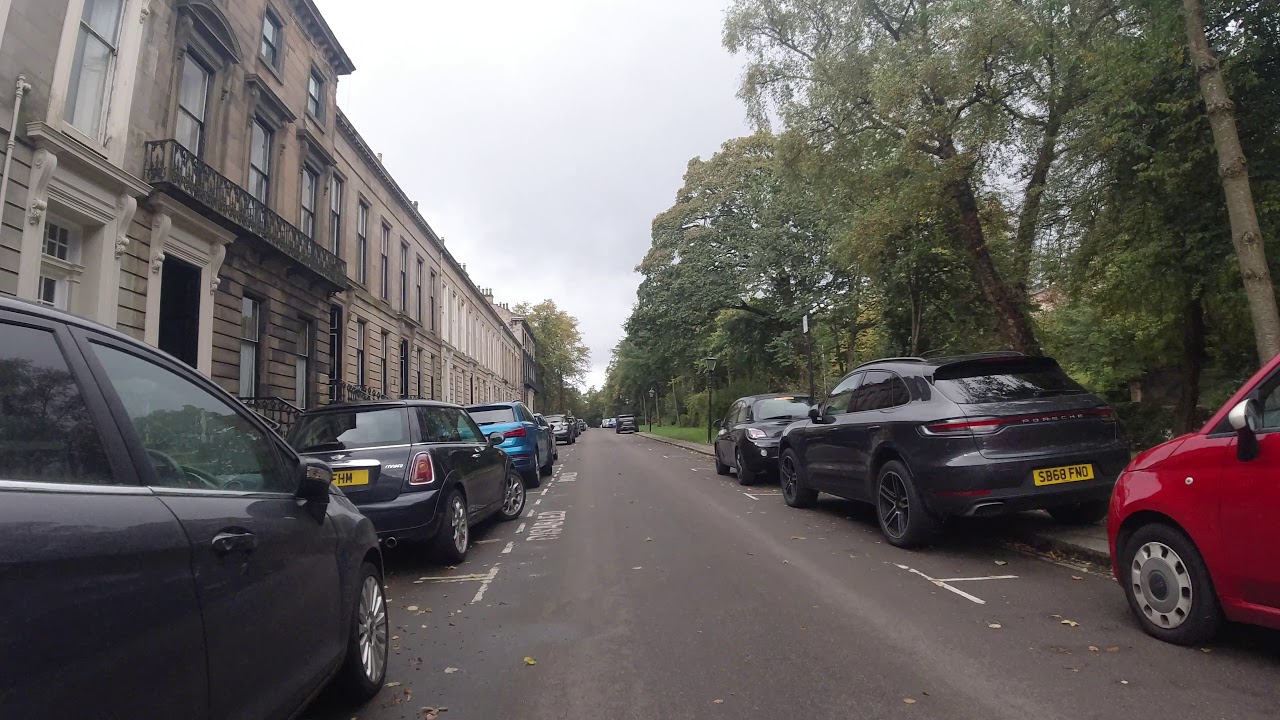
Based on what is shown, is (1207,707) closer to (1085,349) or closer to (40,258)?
(40,258)

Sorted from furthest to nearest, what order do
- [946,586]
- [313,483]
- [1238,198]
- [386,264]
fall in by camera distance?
[386,264], [1238,198], [946,586], [313,483]

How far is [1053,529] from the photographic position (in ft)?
21.8

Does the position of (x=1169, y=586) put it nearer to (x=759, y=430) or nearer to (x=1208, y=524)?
(x=1208, y=524)

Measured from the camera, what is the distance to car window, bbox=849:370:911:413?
277 inches

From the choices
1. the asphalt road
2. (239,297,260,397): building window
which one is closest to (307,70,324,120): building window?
(239,297,260,397): building window

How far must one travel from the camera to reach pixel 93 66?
1152 cm

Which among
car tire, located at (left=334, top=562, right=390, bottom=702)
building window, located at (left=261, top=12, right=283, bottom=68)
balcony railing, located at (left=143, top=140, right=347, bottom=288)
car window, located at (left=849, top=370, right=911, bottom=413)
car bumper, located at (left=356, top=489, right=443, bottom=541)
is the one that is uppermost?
building window, located at (left=261, top=12, right=283, bottom=68)

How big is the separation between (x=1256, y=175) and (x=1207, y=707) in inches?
303

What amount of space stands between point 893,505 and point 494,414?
9393 mm

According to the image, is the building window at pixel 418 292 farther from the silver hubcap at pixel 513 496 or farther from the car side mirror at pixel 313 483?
the car side mirror at pixel 313 483

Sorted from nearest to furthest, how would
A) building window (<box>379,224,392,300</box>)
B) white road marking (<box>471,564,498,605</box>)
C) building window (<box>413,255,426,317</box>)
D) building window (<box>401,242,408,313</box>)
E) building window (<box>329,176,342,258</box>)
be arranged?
white road marking (<box>471,564,498,605</box>)
building window (<box>329,176,342,258</box>)
building window (<box>379,224,392,300</box>)
building window (<box>401,242,408,313</box>)
building window (<box>413,255,426,317</box>)

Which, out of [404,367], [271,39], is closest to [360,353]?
[404,367]

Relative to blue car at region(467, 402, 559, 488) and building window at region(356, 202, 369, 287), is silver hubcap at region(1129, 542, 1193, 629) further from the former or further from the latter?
building window at region(356, 202, 369, 287)

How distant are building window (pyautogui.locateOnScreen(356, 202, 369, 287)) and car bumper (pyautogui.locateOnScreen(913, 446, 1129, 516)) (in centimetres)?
2214
